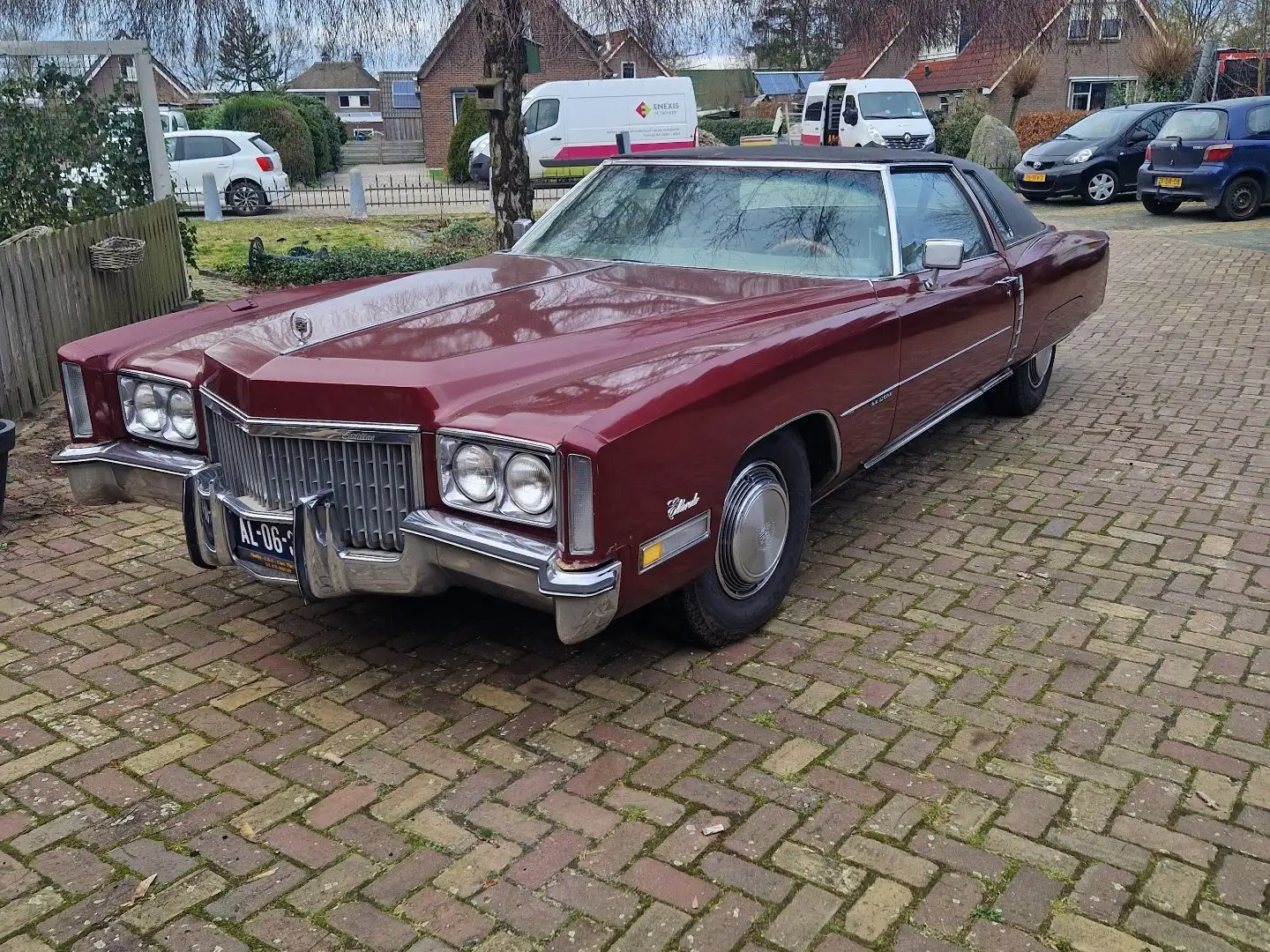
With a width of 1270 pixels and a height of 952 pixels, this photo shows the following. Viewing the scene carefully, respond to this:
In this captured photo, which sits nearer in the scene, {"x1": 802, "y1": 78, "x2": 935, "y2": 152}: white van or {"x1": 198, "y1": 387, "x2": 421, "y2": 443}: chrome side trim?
Result: {"x1": 198, "y1": 387, "x2": 421, "y2": 443}: chrome side trim

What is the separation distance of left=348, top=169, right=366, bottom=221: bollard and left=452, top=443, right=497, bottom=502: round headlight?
16834 millimetres

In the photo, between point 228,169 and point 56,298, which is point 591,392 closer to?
point 56,298

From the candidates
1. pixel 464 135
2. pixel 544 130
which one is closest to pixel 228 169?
pixel 544 130

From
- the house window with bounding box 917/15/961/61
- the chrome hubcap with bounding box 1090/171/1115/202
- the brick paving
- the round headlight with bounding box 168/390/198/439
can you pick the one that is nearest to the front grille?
the round headlight with bounding box 168/390/198/439

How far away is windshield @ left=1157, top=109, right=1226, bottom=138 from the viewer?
649 inches

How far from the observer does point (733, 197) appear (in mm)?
5078

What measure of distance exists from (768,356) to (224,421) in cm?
182

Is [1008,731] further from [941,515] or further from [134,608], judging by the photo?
[134,608]

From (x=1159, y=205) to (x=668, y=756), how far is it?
56.6 ft

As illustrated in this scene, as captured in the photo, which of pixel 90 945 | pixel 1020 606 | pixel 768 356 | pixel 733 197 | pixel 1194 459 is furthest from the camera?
pixel 1194 459

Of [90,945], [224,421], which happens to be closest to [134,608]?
[224,421]

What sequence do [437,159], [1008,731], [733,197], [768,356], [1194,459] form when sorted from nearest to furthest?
1. [1008,731]
2. [768,356]
3. [733,197]
4. [1194,459]
5. [437,159]

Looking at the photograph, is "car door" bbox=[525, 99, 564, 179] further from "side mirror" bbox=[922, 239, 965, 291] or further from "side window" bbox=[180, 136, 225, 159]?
"side mirror" bbox=[922, 239, 965, 291]

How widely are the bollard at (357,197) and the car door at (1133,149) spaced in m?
12.8
